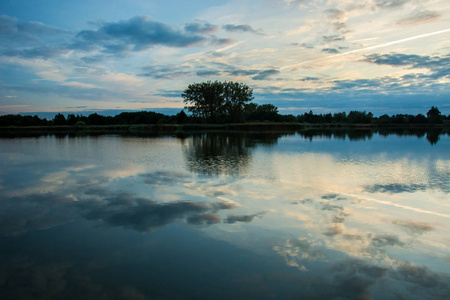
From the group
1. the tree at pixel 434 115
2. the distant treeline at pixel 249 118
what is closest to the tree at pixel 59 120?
the distant treeline at pixel 249 118

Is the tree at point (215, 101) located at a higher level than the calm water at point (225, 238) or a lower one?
higher

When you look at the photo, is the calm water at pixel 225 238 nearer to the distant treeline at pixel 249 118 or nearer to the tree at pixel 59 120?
the distant treeline at pixel 249 118

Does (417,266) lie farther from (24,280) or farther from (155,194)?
(155,194)

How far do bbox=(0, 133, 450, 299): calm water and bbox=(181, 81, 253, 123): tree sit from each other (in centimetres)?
5758

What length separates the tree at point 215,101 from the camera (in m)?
67.4

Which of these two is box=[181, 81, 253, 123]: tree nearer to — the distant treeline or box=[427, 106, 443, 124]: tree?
the distant treeline

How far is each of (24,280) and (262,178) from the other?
814cm

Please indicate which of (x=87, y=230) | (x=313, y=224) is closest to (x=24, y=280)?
(x=87, y=230)

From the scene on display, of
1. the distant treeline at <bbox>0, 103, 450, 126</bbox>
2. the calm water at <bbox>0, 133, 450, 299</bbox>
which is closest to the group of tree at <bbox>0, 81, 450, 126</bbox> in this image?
the distant treeline at <bbox>0, 103, 450, 126</bbox>

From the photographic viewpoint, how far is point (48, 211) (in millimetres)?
7117

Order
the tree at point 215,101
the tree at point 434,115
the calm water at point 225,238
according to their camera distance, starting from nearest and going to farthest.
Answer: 1. the calm water at point 225,238
2. the tree at point 215,101
3. the tree at point 434,115

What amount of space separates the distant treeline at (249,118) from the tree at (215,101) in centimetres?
232

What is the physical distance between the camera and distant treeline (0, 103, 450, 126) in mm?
75312

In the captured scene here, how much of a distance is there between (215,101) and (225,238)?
6311 centimetres
